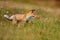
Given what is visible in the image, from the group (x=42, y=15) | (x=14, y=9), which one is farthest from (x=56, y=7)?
(x=14, y=9)

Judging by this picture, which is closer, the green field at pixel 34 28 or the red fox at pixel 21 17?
the green field at pixel 34 28

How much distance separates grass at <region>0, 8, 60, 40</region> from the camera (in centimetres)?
178

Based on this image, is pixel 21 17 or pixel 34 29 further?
pixel 21 17

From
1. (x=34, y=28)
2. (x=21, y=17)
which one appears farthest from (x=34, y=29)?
(x=21, y=17)

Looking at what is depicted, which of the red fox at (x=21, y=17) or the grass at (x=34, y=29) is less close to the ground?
the red fox at (x=21, y=17)

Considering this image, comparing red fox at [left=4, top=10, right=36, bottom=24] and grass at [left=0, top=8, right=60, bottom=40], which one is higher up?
red fox at [left=4, top=10, right=36, bottom=24]

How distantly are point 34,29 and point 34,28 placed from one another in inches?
0.7

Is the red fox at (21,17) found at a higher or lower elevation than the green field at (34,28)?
higher

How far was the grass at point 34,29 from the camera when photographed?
1.78 m

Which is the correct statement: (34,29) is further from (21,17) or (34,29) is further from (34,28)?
(21,17)

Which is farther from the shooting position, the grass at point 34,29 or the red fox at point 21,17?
the red fox at point 21,17

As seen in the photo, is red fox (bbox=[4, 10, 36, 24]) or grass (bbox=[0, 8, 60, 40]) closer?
grass (bbox=[0, 8, 60, 40])

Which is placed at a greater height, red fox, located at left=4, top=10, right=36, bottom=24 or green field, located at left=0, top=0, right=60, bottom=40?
red fox, located at left=4, top=10, right=36, bottom=24

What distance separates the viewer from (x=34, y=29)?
1.91 m
